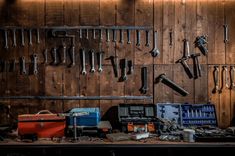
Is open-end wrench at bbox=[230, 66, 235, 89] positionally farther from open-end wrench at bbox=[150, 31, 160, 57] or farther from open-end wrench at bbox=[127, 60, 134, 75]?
open-end wrench at bbox=[127, 60, 134, 75]

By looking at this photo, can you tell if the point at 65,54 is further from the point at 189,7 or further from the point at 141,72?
the point at 189,7

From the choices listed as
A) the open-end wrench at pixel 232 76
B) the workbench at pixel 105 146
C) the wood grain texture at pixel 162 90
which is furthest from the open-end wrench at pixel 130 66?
the open-end wrench at pixel 232 76

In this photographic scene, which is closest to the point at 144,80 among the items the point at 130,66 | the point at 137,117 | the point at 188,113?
the point at 130,66

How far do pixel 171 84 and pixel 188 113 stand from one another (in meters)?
0.42

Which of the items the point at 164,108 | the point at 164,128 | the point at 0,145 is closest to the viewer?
the point at 0,145

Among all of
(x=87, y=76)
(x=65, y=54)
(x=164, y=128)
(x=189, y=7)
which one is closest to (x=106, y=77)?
(x=87, y=76)

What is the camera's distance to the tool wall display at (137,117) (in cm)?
366

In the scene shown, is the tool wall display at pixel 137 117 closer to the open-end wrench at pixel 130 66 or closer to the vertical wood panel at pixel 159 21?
the open-end wrench at pixel 130 66

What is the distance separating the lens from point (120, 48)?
13.5 feet

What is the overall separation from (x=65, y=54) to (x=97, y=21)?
0.58 m

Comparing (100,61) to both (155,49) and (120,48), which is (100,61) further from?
(155,49)

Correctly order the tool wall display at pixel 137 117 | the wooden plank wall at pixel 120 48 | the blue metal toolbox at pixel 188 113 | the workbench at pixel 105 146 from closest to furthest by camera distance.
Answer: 1. the workbench at pixel 105 146
2. the tool wall display at pixel 137 117
3. the blue metal toolbox at pixel 188 113
4. the wooden plank wall at pixel 120 48

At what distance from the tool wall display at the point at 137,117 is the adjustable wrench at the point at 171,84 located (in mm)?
362

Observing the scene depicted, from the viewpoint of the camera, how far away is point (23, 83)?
13.4 feet
